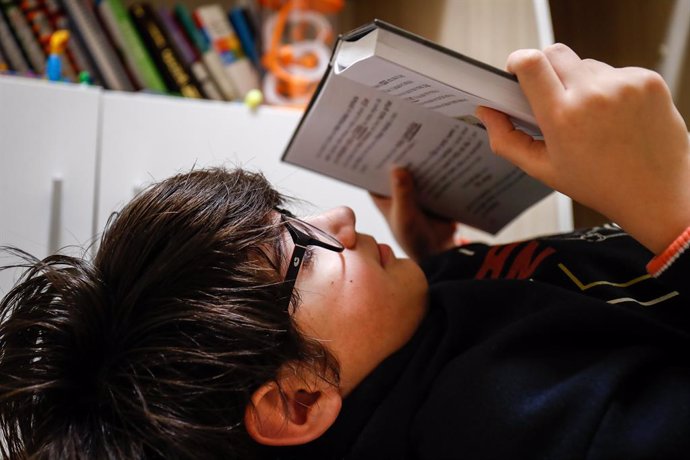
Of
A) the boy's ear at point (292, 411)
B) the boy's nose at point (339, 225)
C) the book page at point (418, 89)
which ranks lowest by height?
the boy's ear at point (292, 411)

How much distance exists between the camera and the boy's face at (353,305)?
57 cm

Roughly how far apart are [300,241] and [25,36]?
33.8 inches

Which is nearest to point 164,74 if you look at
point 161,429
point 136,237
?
point 136,237

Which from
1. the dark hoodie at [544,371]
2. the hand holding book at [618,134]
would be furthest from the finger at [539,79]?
the dark hoodie at [544,371]

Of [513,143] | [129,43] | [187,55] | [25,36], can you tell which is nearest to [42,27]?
[25,36]

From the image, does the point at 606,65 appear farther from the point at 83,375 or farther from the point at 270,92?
the point at 270,92

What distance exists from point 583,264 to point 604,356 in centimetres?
13

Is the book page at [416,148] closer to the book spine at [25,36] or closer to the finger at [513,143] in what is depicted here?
the finger at [513,143]

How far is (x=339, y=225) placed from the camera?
65 cm

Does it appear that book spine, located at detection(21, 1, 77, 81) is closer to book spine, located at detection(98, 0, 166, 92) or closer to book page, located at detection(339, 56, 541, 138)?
book spine, located at detection(98, 0, 166, 92)

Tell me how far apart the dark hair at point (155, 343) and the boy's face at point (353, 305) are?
0.02 meters

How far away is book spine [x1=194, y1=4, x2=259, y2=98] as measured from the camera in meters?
1.23

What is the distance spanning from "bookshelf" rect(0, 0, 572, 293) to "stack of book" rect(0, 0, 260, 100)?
0.43ft

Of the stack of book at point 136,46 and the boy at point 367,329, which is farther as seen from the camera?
the stack of book at point 136,46
